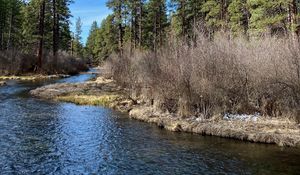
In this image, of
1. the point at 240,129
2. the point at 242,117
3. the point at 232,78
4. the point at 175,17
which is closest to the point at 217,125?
the point at 240,129

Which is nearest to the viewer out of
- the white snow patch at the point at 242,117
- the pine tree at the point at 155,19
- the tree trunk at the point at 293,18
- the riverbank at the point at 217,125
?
the riverbank at the point at 217,125

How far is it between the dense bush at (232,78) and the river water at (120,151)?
2275 mm

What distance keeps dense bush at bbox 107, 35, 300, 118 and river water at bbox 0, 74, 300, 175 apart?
2.27 meters

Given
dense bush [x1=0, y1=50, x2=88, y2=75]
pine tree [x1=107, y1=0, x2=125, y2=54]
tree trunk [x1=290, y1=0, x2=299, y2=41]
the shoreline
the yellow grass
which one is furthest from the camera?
pine tree [x1=107, y1=0, x2=125, y2=54]

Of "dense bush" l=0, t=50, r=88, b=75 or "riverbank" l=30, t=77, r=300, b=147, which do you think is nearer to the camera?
"riverbank" l=30, t=77, r=300, b=147

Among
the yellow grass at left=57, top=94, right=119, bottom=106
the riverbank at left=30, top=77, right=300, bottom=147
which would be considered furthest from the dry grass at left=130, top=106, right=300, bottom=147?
the yellow grass at left=57, top=94, right=119, bottom=106

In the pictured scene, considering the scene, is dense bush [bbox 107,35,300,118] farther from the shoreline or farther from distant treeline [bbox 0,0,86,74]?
distant treeline [bbox 0,0,86,74]

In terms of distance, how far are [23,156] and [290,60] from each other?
32.5 feet

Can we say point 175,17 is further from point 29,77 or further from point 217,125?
point 217,125

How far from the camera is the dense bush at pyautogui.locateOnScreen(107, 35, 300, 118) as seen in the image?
14.5m

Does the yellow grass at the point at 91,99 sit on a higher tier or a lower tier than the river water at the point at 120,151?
higher

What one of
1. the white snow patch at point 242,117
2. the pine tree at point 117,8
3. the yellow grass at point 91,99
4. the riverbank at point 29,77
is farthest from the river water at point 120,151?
the pine tree at point 117,8

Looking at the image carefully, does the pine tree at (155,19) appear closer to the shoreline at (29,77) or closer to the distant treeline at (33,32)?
the distant treeline at (33,32)

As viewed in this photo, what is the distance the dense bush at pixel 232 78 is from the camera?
47.6 ft
